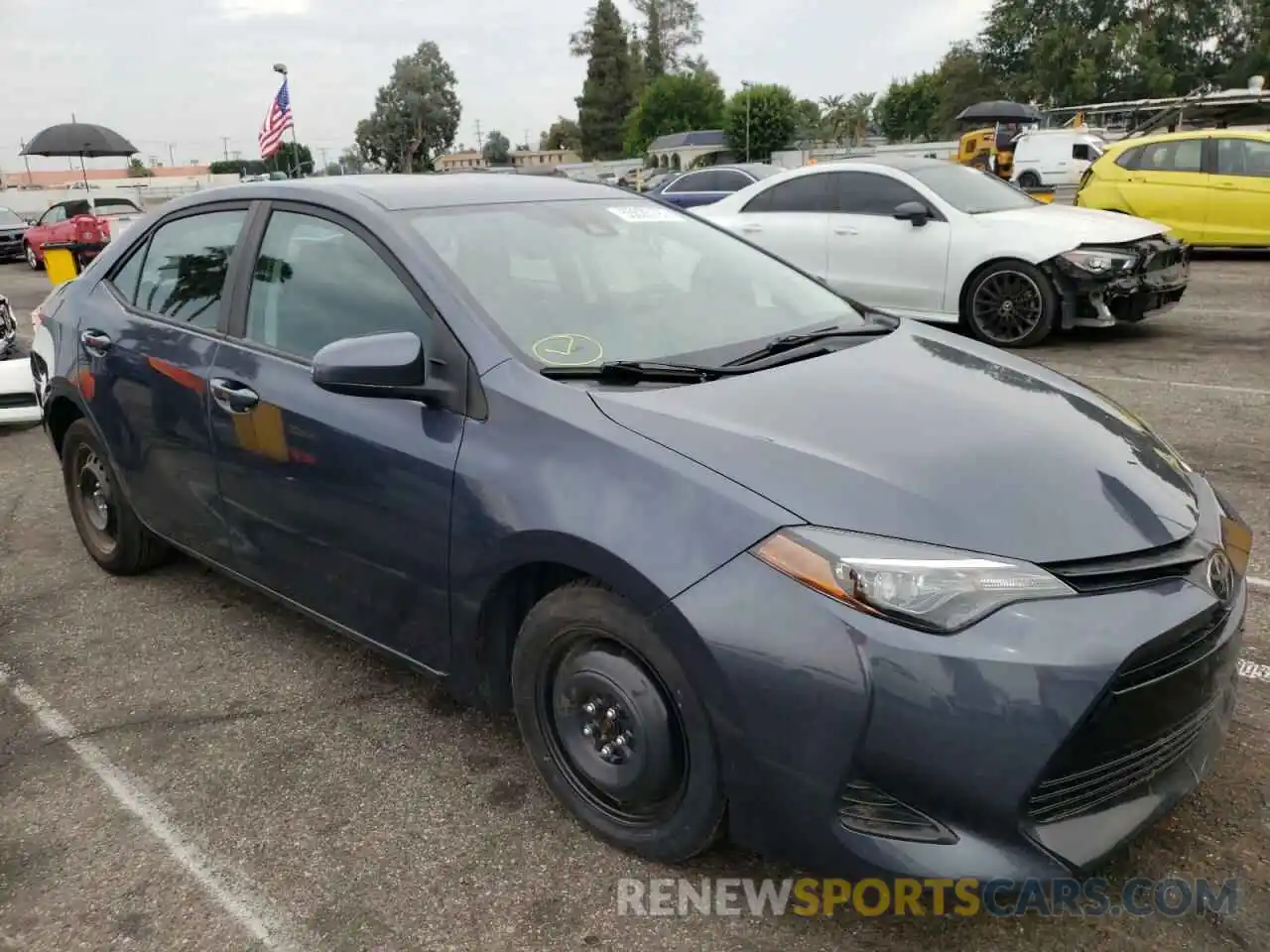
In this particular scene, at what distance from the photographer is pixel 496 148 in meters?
105

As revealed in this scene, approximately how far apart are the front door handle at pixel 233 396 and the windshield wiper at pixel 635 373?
1077 millimetres

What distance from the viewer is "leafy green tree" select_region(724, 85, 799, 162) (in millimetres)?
69625

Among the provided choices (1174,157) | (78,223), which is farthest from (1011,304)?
(78,223)

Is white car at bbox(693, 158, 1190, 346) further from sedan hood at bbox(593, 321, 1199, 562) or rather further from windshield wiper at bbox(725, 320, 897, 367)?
sedan hood at bbox(593, 321, 1199, 562)

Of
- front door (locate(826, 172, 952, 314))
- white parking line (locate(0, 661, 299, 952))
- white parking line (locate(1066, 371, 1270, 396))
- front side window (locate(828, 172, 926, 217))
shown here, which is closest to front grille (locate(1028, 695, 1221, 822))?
white parking line (locate(0, 661, 299, 952))

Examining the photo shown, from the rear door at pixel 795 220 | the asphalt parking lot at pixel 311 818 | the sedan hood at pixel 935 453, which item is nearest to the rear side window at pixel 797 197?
the rear door at pixel 795 220

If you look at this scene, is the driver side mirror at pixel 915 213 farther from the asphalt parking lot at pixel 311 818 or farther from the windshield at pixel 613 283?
the windshield at pixel 613 283

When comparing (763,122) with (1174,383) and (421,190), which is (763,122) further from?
(421,190)

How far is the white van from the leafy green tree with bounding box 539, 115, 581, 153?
82.8m

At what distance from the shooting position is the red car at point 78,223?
18734 mm

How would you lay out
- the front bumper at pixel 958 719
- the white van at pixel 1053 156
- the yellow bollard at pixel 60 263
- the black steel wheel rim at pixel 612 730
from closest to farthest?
1. the front bumper at pixel 958 719
2. the black steel wheel rim at pixel 612 730
3. the yellow bollard at pixel 60 263
4. the white van at pixel 1053 156

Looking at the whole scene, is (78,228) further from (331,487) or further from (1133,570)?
(1133,570)

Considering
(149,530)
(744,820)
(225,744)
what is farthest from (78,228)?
(744,820)

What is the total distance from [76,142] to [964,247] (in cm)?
1955
